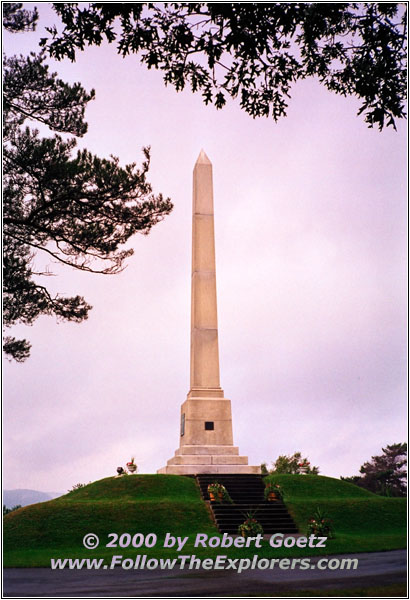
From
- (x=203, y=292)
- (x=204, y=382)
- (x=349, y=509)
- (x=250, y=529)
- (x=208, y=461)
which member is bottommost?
(x=250, y=529)


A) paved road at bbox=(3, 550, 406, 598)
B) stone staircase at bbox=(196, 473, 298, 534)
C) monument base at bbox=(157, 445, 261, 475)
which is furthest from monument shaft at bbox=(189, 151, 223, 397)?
paved road at bbox=(3, 550, 406, 598)

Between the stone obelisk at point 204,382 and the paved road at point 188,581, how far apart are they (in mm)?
12741

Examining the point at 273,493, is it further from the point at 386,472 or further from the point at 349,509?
the point at 386,472

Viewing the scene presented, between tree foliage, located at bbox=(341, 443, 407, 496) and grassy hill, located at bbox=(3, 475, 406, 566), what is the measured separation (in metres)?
8.50

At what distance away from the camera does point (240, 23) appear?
30.5ft

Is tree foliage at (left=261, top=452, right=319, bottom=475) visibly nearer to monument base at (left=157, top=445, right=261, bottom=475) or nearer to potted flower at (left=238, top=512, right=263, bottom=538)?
monument base at (left=157, top=445, right=261, bottom=475)

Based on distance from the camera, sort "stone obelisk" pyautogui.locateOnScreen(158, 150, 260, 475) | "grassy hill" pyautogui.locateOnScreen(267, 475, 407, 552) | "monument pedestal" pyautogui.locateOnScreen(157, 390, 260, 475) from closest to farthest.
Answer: "grassy hill" pyautogui.locateOnScreen(267, 475, 407, 552) → "monument pedestal" pyautogui.locateOnScreen(157, 390, 260, 475) → "stone obelisk" pyautogui.locateOnScreen(158, 150, 260, 475)

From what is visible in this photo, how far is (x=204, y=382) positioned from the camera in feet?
85.8

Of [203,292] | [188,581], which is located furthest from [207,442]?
[188,581]

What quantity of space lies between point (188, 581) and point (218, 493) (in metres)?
10.7

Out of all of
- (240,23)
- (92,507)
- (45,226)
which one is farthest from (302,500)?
(240,23)

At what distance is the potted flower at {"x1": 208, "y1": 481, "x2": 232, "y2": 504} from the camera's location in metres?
20.1

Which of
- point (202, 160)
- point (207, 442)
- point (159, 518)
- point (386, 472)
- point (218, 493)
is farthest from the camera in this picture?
point (386, 472)

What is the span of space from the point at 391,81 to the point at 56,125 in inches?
425
